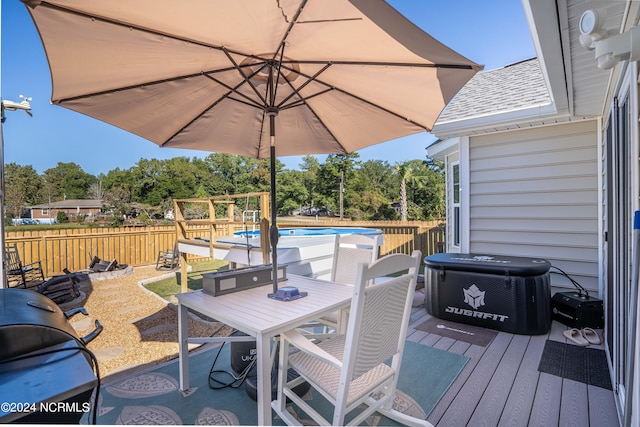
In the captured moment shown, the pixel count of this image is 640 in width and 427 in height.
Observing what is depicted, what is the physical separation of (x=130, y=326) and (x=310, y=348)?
3.70 meters

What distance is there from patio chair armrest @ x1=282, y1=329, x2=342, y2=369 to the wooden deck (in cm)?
94

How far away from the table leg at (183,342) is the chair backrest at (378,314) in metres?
1.22

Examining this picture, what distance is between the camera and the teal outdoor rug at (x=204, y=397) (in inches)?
77.2

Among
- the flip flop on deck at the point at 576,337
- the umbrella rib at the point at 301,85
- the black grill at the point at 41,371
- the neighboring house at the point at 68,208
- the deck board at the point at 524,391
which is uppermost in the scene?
the umbrella rib at the point at 301,85

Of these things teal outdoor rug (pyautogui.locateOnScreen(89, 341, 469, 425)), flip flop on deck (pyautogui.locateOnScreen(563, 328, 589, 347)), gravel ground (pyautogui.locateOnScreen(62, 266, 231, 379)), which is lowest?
gravel ground (pyautogui.locateOnScreen(62, 266, 231, 379))

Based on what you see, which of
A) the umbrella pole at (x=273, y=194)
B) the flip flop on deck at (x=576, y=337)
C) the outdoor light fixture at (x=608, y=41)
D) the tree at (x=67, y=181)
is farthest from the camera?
the tree at (x=67, y=181)

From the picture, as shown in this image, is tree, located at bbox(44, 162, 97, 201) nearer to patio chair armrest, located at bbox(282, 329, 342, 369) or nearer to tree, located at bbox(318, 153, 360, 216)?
tree, located at bbox(318, 153, 360, 216)

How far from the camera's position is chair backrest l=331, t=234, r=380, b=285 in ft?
9.20

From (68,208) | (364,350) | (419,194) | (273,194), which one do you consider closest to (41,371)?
(364,350)

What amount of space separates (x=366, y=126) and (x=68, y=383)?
2.61 meters

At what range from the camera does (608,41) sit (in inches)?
44.8

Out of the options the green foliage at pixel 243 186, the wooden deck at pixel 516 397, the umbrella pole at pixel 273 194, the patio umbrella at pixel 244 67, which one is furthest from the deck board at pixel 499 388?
the green foliage at pixel 243 186

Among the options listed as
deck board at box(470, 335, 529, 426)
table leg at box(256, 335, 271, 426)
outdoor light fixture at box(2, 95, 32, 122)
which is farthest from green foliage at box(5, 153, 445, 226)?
table leg at box(256, 335, 271, 426)
